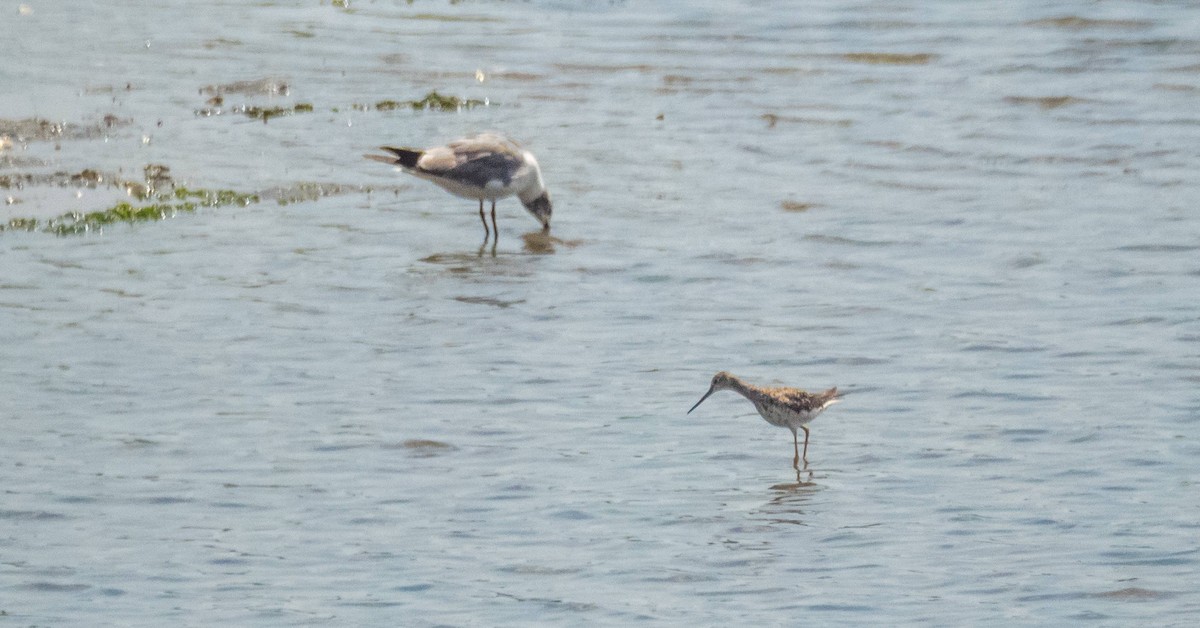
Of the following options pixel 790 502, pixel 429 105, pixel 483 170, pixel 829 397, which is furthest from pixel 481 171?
pixel 790 502

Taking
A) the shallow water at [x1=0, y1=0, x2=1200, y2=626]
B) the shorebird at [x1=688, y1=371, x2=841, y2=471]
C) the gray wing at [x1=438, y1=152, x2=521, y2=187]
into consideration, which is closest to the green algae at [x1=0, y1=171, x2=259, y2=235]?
the shallow water at [x1=0, y1=0, x2=1200, y2=626]

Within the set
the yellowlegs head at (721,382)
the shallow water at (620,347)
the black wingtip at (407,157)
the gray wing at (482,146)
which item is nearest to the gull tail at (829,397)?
the shallow water at (620,347)

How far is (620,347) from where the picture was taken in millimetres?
11641

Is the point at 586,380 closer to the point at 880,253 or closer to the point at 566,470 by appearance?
the point at 566,470

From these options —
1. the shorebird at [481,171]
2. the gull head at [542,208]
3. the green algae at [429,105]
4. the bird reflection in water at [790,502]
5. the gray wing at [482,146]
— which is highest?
the green algae at [429,105]

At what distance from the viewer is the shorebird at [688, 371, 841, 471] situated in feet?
31.7

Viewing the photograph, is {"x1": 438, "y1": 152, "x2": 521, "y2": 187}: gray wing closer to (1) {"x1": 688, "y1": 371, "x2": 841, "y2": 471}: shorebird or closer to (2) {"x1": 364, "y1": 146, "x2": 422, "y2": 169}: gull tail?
(2) {"x1": 364, "y1": 146, "x2": 422, "y2": 169}: gull tail

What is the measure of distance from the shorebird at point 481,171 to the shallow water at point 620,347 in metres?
0.32

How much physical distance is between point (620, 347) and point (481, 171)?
361 cm

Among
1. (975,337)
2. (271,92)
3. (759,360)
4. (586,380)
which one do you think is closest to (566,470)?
(586,380)

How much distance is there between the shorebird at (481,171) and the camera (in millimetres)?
14812

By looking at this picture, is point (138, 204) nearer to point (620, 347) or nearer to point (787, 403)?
point (620, 347)

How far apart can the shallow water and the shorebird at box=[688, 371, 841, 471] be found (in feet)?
0.62

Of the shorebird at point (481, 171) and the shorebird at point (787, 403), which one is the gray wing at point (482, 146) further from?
the shorebird at point (787, 403)
